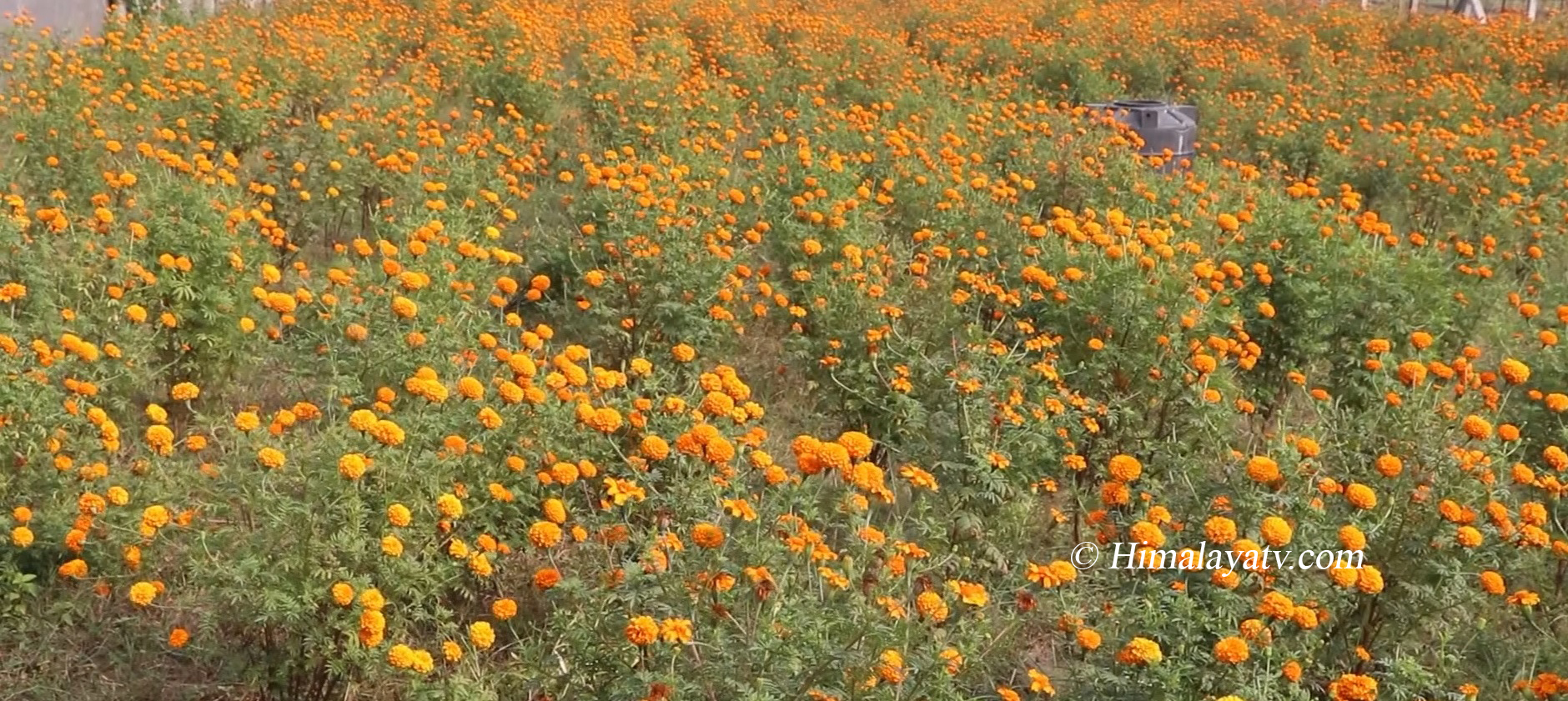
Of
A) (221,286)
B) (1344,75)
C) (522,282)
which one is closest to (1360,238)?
(522,282)

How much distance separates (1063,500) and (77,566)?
8.70 ft

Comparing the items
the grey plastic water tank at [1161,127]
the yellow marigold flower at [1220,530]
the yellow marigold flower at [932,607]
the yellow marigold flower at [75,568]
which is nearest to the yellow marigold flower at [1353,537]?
the yellow marigold flower at [1220,530]

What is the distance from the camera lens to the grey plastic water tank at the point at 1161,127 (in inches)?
267

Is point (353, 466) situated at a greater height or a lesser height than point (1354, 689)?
greater

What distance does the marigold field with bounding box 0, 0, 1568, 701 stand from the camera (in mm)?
2246

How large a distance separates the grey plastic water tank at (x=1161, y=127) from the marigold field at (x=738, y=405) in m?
0.15

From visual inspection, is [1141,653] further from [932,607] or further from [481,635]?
[481,635]

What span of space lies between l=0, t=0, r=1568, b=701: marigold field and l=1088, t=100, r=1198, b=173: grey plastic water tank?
153 mm

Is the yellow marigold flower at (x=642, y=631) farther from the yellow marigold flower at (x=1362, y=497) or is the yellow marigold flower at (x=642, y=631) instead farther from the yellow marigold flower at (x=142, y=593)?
the yellow marigold flower at (x=1362, y=497)

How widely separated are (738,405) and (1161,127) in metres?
4.60

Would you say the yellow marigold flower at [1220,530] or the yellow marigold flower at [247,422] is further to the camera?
the yellow marigold flower at [247,422]

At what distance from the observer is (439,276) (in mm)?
3594

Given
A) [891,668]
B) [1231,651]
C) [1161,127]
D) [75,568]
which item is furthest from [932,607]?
[1161,127]

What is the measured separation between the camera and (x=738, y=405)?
10.2 feet
